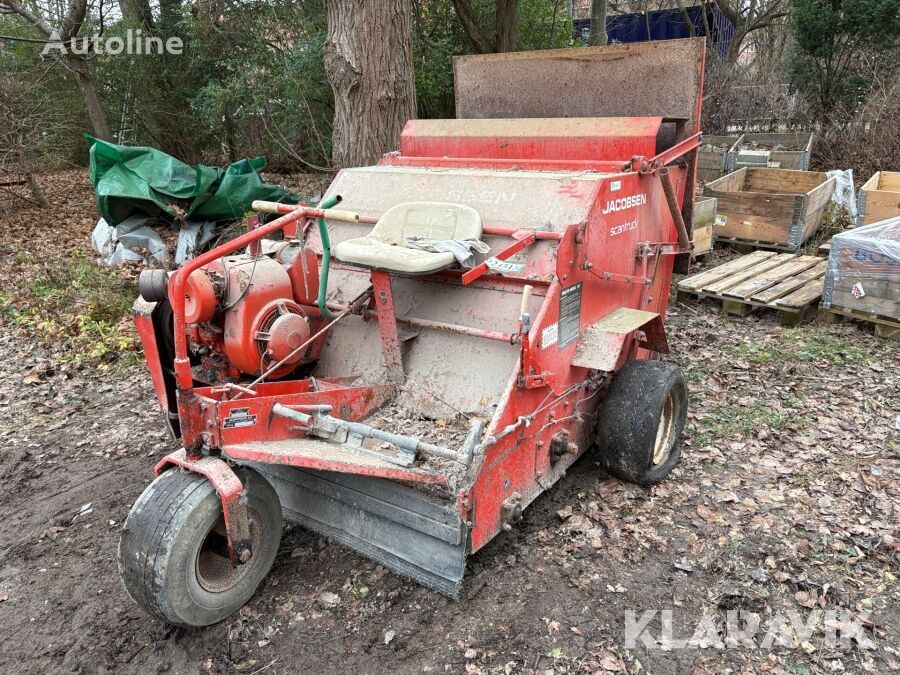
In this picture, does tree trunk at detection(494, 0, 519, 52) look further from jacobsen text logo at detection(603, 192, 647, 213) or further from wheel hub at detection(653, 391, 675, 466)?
wheel hub at detection(653, 391, 675, 466)

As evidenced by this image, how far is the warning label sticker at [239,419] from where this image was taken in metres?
2.90

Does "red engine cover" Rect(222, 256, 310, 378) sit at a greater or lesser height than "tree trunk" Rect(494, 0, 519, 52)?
lesser

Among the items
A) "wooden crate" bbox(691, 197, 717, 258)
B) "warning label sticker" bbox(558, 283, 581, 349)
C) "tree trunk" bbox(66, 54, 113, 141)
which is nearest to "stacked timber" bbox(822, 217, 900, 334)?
"wooden crate" bbox(691, 197, 717, 258)

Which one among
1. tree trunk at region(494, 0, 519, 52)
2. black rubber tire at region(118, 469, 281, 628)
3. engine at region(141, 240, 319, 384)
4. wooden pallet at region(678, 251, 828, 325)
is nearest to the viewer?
black rubber tire at region(118, 469, 281, 628)

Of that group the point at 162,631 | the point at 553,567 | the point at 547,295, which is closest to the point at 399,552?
the point at 553,567

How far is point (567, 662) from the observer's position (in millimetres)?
2812

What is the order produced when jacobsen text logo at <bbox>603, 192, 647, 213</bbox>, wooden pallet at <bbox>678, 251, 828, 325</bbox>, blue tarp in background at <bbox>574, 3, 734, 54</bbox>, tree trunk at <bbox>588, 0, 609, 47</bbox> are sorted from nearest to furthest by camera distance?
1. jacobsen text logo at <bbox>603, 192, 647, 213</bbox>
2. wooden pallet at <bbox>678, 251, 828, 325</bbox>
3. tree trunk at <bbox>588, 0, 609, 47</bbox>
4. blue tarp in background at <bbox>574, 3, 734, 54</bbox>

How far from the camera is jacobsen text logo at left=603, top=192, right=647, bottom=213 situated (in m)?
3.79

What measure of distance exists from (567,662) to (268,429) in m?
1.64

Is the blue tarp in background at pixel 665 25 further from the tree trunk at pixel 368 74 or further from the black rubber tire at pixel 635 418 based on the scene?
the black rubber tire at pixel 635 418

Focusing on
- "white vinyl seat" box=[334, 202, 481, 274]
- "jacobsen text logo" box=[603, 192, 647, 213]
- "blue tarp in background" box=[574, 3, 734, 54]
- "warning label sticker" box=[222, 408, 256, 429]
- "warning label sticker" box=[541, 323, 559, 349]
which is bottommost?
"warning label sticker" box=[222, 408, 256, 429]

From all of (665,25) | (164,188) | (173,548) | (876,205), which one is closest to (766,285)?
(876,205)

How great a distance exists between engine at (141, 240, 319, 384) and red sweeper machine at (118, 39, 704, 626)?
1 centimetres

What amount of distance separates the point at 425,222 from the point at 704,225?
16.9 feet
